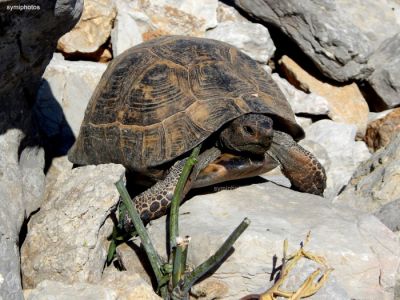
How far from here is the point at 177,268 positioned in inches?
150

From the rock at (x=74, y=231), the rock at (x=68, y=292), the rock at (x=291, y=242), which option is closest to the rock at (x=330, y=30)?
the rock at (x=291, y=242)

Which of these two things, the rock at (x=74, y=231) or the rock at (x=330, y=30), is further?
the rock at (x=330, y=30)

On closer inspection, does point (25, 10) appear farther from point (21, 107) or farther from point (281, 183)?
point (281, 183)

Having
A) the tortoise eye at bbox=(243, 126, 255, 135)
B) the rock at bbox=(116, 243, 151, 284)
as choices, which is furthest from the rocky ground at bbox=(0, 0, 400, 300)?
the tortoise eye at bbox=(243, 126, 255, 135)

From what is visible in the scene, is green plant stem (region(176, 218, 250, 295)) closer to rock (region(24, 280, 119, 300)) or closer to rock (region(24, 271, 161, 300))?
rock (region(24, 271, 161, 300))

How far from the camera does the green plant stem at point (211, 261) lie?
11.9ft

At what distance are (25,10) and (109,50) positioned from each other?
286 centimetres

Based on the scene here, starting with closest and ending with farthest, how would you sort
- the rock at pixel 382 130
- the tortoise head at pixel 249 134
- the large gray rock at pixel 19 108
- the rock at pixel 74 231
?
the large gray rock at pixel 19 108, the rock at pixel 74 231, the tortoise head at pixel 249 134, the rock at pixel 382 130

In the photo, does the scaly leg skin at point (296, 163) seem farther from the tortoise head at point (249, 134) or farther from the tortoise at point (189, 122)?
the tortoise head at point (249, 134)

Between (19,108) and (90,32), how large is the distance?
81.4 inches

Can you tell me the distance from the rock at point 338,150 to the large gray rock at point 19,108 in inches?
91.6

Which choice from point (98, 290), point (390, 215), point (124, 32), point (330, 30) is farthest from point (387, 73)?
point (98, 290)

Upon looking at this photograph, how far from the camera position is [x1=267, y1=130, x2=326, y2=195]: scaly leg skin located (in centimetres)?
505

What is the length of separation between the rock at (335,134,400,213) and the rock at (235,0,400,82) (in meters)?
1.60
